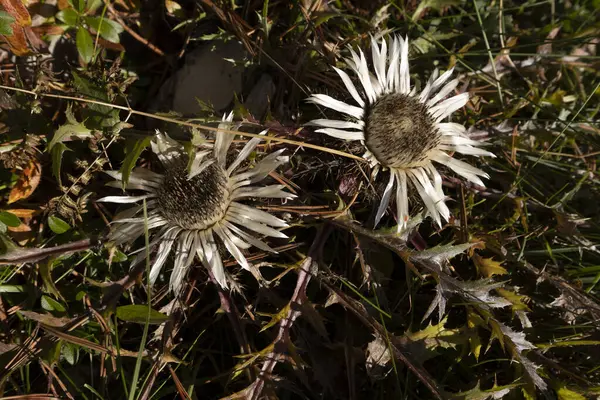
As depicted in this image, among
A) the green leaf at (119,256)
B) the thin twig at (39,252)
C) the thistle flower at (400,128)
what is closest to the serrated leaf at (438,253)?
the thistle flower at (400,128)

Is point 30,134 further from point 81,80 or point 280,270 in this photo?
point 280,270

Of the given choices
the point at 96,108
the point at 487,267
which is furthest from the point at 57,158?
the point at 487,267

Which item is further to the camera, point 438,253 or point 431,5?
point 431,5

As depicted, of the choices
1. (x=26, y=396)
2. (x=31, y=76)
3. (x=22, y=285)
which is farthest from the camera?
(x=31, y=76)

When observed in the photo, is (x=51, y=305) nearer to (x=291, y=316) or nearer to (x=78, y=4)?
(x=291, y=316)

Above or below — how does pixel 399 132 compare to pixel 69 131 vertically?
below

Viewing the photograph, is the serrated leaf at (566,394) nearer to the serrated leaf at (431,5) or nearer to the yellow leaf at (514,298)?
the yellow leaf at (514,298)

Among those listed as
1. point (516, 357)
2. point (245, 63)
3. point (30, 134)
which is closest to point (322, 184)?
point (245, 63)

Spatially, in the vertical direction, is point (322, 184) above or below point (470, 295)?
above
